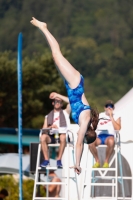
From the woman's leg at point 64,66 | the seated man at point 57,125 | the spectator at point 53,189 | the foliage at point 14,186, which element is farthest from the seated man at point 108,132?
the foliage at point 14,186

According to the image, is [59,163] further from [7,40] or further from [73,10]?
[73,10]

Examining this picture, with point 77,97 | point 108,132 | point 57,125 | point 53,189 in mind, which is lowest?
point 53,189

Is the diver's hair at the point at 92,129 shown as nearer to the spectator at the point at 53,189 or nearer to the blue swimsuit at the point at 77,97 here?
the blue swimsuit at the point at 77,97

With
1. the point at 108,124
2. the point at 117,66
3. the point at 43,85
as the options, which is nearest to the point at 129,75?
the point at 117,66

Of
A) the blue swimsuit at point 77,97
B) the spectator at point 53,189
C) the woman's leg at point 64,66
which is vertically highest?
the woman's leg at point 64,66

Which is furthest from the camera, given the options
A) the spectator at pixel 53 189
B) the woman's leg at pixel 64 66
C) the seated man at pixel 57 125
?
the spectator at pixel 53 189

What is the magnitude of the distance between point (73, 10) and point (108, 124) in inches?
4386

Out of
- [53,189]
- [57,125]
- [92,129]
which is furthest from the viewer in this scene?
[53,189]

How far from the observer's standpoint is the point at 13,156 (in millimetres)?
18672

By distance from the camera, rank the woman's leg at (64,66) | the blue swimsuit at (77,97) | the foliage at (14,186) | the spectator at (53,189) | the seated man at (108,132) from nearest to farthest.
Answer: the woman's leg at (64,66) → the blue swimsuit at (77,97) → the seated man at (108,132) → the spectator at (53,189) → the foliage at (14,186)

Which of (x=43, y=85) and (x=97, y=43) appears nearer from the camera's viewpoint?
(x=43, y=85)

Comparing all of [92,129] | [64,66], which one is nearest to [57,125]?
[92,129]

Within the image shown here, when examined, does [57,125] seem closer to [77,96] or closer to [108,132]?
[108,132]

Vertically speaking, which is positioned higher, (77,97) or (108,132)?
(108,132)
